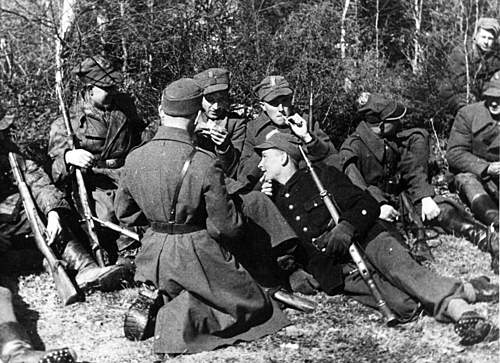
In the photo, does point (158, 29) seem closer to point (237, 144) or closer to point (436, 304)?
point (237, 144)

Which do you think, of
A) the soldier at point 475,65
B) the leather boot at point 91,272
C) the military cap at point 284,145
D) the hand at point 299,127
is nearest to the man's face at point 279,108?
the hand at point 299,127

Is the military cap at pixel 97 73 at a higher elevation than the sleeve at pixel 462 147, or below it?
higher

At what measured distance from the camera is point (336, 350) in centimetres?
515

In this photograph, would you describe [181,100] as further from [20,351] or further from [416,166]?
[416,166]

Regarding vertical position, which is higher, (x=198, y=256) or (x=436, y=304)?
(x=198, y=256)

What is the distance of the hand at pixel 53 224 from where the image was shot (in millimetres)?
6578

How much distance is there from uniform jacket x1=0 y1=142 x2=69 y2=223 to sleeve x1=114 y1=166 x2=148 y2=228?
1.46 m

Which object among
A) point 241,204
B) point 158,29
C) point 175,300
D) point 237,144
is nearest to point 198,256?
point 175,300

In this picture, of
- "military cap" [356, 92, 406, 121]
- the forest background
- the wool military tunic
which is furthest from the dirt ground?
the forest background

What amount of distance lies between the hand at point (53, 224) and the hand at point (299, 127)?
2.40 metres

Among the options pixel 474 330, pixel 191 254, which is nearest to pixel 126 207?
pixel 191 254

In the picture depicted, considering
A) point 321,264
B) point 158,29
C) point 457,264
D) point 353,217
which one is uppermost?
point 158,29

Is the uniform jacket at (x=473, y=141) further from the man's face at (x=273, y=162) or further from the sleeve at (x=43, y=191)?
the sleeve at (x=43, y=191)

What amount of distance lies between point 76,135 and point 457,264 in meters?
3.94
